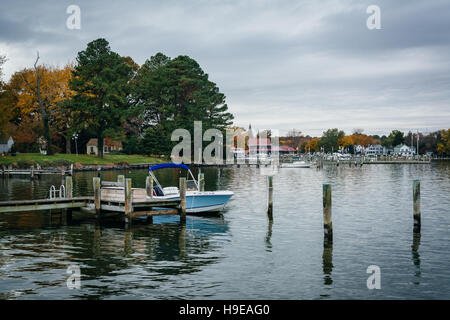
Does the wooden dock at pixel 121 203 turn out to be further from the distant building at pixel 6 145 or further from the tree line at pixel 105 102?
the distant building at pixel 6 145

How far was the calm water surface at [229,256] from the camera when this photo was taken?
604 inches

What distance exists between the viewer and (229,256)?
65.7ft

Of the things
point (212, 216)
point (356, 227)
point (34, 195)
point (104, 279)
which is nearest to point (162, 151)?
point (34, 195)

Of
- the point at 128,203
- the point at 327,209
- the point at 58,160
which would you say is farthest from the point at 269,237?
the point at 58,160

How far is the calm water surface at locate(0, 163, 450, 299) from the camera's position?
1534 cm

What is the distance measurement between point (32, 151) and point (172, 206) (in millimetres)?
80186

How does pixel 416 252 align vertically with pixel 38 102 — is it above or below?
below

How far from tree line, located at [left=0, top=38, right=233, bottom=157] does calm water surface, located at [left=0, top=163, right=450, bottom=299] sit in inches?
2243

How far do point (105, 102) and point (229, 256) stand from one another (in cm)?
7206

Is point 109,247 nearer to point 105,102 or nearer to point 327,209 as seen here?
point 327,209

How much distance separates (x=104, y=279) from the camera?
16.4 m

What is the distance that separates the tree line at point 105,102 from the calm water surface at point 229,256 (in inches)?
2243

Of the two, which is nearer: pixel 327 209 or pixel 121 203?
pixel 327 209

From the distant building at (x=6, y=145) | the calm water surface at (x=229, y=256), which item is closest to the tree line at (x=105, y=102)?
the distant building at (x=6, y=145)
